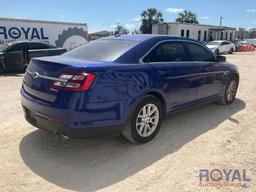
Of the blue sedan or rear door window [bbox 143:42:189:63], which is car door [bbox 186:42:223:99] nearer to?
the blue sedan

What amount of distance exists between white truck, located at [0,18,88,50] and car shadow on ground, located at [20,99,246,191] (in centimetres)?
1279

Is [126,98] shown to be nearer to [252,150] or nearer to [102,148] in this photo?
[102,148]

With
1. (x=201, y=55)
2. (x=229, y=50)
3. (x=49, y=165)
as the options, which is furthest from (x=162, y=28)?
(x=49, y=165)

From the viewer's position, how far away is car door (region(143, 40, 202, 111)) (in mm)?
4188

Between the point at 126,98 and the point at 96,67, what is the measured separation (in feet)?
1.94

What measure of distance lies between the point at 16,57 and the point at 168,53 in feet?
29.2

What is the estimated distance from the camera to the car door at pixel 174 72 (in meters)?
4.19

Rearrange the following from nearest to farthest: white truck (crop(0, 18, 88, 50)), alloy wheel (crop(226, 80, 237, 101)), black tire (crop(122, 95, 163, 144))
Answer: black tire (crop(122, 95, 163, 144)), alloy wheel (crop(226, 80, 237, 101)), white truck (crop(0, 18, 88, 50))

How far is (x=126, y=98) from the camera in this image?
365cm

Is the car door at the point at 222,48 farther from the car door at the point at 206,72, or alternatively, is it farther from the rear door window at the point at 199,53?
the rear door window at the point at 199,53

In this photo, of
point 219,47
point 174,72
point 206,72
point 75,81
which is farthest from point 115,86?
point 219,47

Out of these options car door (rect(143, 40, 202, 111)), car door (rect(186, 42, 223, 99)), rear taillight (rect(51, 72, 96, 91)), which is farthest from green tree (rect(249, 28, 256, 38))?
rear taillight (rect(51, 72, 96, 91))

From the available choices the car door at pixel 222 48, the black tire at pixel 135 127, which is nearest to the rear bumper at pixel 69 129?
the black tire at pixel 135 127

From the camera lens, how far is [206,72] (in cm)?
527
